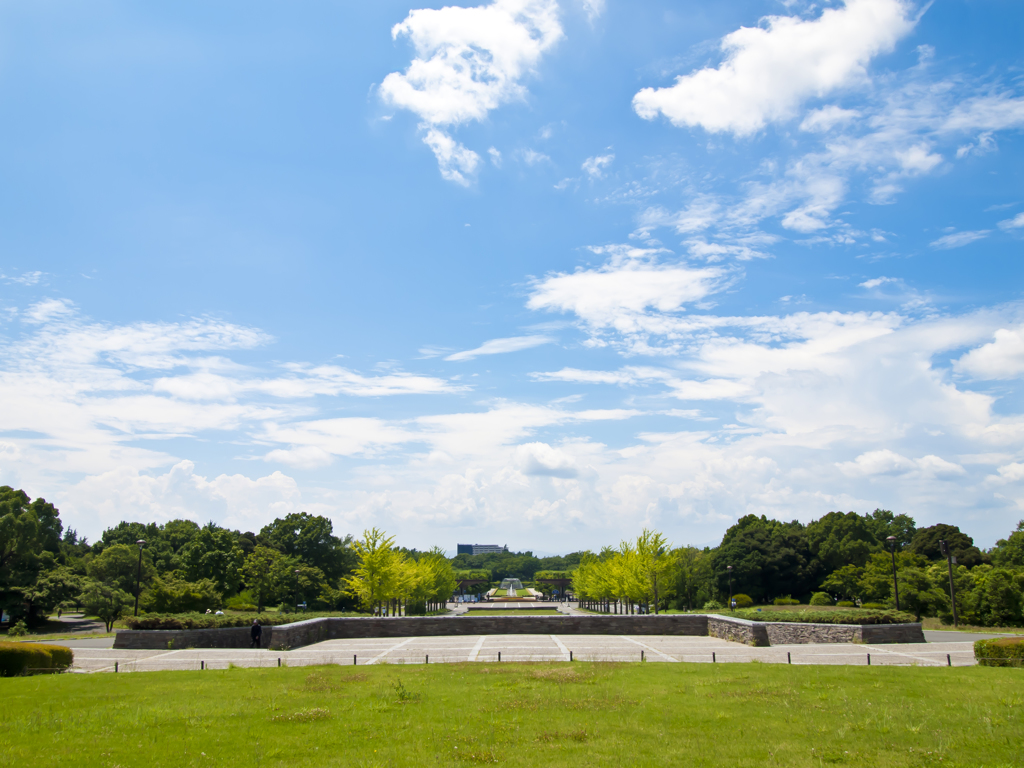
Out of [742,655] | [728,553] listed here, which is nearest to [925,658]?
[742,655]

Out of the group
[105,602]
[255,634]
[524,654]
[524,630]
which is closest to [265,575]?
[105,602]

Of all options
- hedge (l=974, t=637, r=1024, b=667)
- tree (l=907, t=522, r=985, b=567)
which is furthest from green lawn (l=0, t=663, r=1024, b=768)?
tree (l=907, t=522, r=985, b=567)

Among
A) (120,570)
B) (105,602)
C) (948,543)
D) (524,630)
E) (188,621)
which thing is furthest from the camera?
(948,543)

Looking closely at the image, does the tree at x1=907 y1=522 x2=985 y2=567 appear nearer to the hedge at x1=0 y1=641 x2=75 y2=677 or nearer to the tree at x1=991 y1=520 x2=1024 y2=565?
the tree at x1=991 y1=520 x2=1024 y2=565

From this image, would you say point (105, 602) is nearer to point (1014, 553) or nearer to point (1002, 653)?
point (1002, 653)

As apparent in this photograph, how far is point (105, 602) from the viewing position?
4691 centimetres

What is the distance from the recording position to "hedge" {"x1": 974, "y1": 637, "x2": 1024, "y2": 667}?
1942 cm

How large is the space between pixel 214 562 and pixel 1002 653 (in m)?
56.1

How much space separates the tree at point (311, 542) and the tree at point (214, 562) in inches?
421

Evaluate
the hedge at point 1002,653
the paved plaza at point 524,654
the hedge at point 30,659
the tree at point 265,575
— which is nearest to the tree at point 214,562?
the tree at point 265,575

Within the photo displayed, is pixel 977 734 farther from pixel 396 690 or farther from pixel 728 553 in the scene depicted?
pixel 728 553

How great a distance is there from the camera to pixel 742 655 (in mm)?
24078

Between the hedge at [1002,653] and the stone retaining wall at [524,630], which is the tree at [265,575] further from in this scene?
the hedge at [1002,653]

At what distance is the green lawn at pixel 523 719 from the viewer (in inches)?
402
